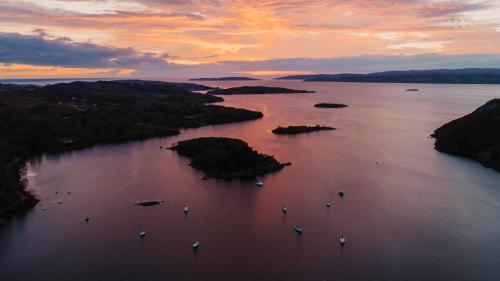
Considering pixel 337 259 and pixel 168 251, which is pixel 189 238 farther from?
pixel 337 259

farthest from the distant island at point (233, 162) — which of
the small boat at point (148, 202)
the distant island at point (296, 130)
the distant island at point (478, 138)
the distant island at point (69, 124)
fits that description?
the distant island at point (478, 138)

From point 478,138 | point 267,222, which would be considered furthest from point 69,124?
point 478,138

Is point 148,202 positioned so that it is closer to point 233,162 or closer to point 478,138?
point 233,162

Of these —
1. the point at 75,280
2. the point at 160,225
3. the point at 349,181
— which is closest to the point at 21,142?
the point at 160,225

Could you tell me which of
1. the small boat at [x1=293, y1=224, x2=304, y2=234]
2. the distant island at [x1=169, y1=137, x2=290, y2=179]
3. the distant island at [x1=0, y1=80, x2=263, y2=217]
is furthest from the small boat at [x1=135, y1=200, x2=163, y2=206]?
the small boat at [x1=293, y1=224, x2=304, y2=234]

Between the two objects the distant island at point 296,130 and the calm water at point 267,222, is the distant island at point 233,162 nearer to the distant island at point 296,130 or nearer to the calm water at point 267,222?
the calm water at point 267,222

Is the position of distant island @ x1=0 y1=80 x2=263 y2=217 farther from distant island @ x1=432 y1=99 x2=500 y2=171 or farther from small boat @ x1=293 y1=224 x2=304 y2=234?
distant island @ x1=432 y1=99 x2=500 y2=171
